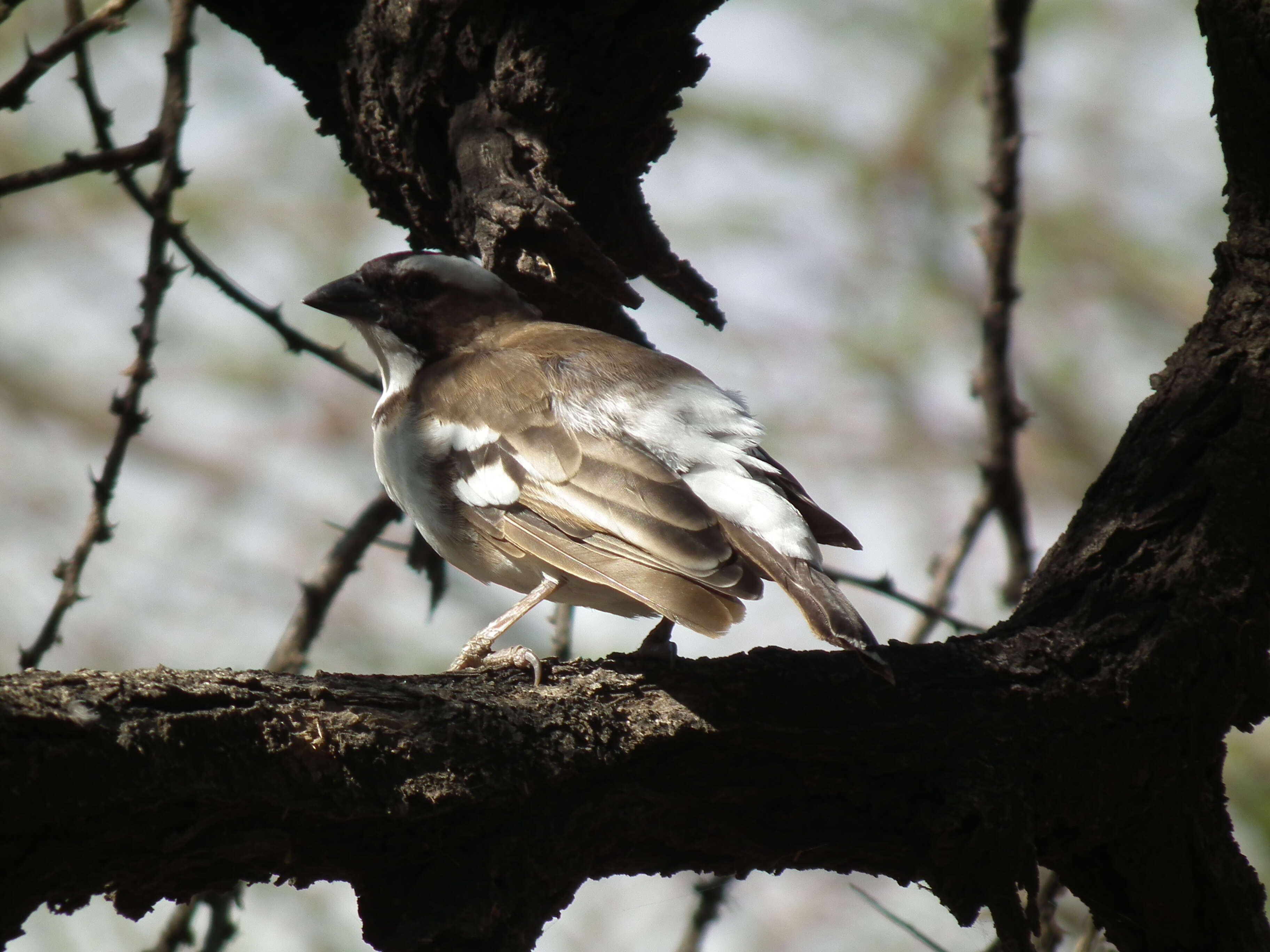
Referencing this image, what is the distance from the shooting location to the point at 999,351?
217 inches

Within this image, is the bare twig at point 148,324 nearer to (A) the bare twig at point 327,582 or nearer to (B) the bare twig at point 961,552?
(A) the bare twig at point 327,582

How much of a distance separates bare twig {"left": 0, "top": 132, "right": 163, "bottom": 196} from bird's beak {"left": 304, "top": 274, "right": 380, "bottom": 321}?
0.86 m

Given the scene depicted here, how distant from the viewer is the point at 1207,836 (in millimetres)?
3371

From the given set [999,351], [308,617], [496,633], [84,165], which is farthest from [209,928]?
[999,351]

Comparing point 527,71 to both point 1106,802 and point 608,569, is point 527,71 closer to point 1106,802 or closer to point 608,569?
point 608,569

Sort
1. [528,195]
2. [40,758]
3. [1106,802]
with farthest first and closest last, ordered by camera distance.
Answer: [528,195] → [1106,802] → [40,758]

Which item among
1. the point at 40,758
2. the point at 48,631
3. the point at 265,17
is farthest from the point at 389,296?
the point at 40,758

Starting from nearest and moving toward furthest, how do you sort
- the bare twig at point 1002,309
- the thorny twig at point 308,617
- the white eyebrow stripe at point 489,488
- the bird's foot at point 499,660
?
the bird's foot at point 499,660, the white eyebrow stripe at point 489,488, the thorny twig at point 308,617, the bare twig at point 1002,309

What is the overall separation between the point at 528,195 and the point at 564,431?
74cm

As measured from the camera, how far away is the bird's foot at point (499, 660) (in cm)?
313

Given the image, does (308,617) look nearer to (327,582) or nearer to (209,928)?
(327,582)

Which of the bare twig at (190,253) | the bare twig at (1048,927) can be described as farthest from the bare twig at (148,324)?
the bare twig at (1048,927)

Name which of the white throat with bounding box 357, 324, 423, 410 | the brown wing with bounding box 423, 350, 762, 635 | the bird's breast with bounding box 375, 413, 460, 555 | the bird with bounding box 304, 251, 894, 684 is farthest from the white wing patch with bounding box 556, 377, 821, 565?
→ the white throat with bounding box 357, 324, 423, 410

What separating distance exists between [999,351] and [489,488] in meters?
2.61
